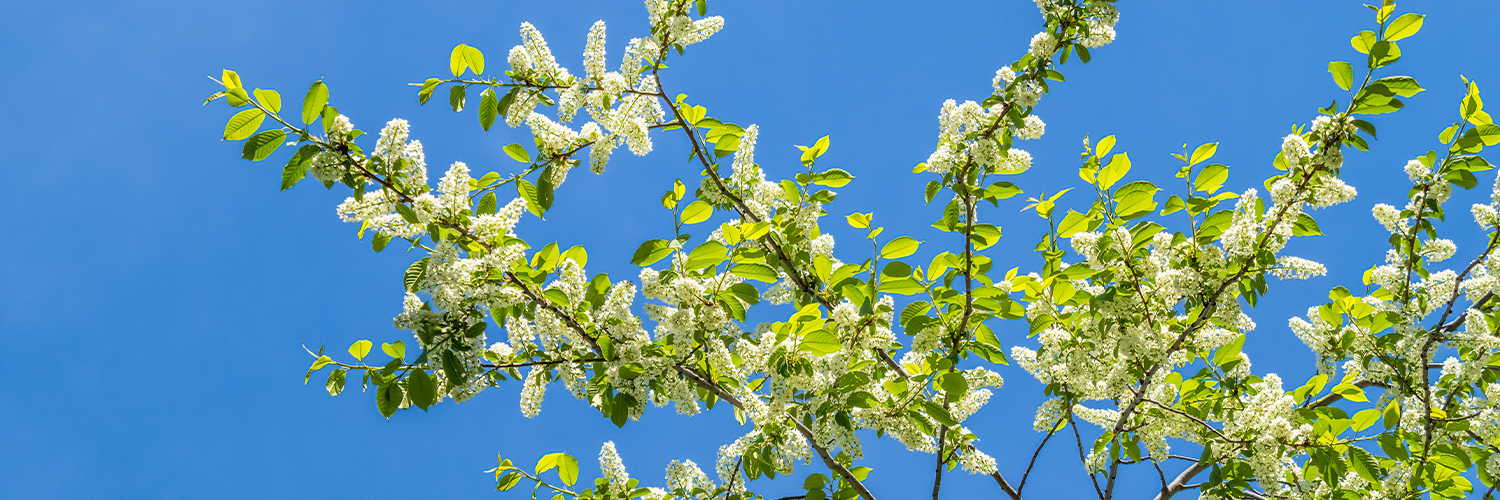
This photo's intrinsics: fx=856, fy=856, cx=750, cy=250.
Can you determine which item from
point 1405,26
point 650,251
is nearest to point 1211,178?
point 1405,26

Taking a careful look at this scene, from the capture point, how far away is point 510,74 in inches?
166

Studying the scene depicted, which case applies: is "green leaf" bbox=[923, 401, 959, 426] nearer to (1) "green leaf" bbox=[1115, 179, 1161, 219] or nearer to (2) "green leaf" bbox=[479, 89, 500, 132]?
(1) "green leaf" bbox=[1115, 179, 1161, 219]

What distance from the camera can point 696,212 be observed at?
4.47 m

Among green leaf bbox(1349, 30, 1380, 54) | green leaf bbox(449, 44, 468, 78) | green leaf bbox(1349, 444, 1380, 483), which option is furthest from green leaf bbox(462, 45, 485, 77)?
green leaf bbox(1349, 444, 1380, 483)

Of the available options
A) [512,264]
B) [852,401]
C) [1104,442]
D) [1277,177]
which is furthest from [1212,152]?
[512,264]

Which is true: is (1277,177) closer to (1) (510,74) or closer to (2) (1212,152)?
(2) (1212,152)

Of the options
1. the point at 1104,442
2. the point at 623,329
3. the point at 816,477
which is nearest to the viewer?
the point at 623,329

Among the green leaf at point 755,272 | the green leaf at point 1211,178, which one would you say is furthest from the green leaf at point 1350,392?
the green leaf at point 755,272

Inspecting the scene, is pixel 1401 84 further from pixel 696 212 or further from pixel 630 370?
pixel 630 370

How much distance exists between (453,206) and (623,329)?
0.96m

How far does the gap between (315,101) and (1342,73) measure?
4339 mm

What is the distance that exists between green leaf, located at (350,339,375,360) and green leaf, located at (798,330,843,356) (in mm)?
1983

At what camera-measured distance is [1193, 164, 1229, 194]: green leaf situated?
4.16 m

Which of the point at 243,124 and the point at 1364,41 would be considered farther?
the point at 1364,41
